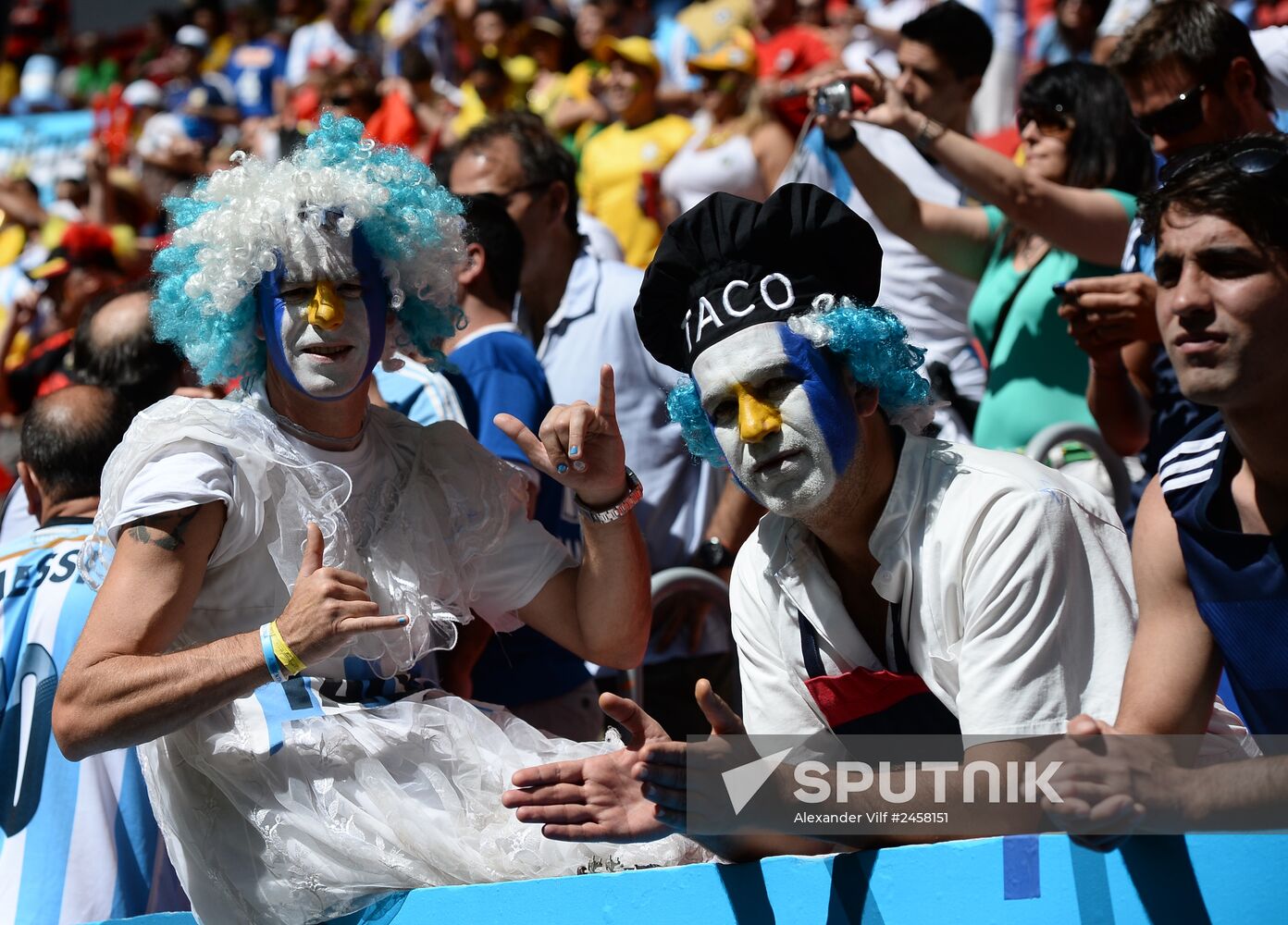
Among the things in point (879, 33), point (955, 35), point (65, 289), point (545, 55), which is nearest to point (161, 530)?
point (955, 35)

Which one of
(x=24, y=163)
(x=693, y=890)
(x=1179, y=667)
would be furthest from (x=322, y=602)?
(x=24, y=163)

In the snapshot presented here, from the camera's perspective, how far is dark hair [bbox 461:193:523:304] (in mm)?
4391

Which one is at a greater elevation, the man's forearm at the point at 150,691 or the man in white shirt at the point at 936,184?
the man in white shirt at the point at 936,184

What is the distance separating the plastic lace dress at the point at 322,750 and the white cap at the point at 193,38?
34.1 feet

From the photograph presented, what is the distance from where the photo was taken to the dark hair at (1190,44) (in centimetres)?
374

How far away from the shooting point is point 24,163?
1366cm

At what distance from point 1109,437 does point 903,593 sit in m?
1.58

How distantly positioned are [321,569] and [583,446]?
587mm

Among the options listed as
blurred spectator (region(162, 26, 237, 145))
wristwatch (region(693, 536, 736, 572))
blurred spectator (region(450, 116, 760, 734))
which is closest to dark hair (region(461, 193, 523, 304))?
blurred spectator (region(450, 116, 760, 734))

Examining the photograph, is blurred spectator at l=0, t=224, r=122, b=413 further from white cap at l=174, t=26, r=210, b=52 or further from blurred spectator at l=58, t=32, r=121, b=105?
blurred spectator at l=58, t=32, r=121, b=105

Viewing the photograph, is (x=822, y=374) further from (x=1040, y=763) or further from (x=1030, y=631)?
(x=1040, y=763)

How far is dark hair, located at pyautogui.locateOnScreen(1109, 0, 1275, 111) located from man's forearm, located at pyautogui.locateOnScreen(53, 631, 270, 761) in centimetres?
254

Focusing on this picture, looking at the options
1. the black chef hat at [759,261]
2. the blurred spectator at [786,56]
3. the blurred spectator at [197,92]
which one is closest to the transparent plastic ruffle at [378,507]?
the black chef hat at [759,261]

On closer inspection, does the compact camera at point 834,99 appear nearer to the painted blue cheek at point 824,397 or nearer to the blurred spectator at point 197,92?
the painted blue cheek at point 824,397
